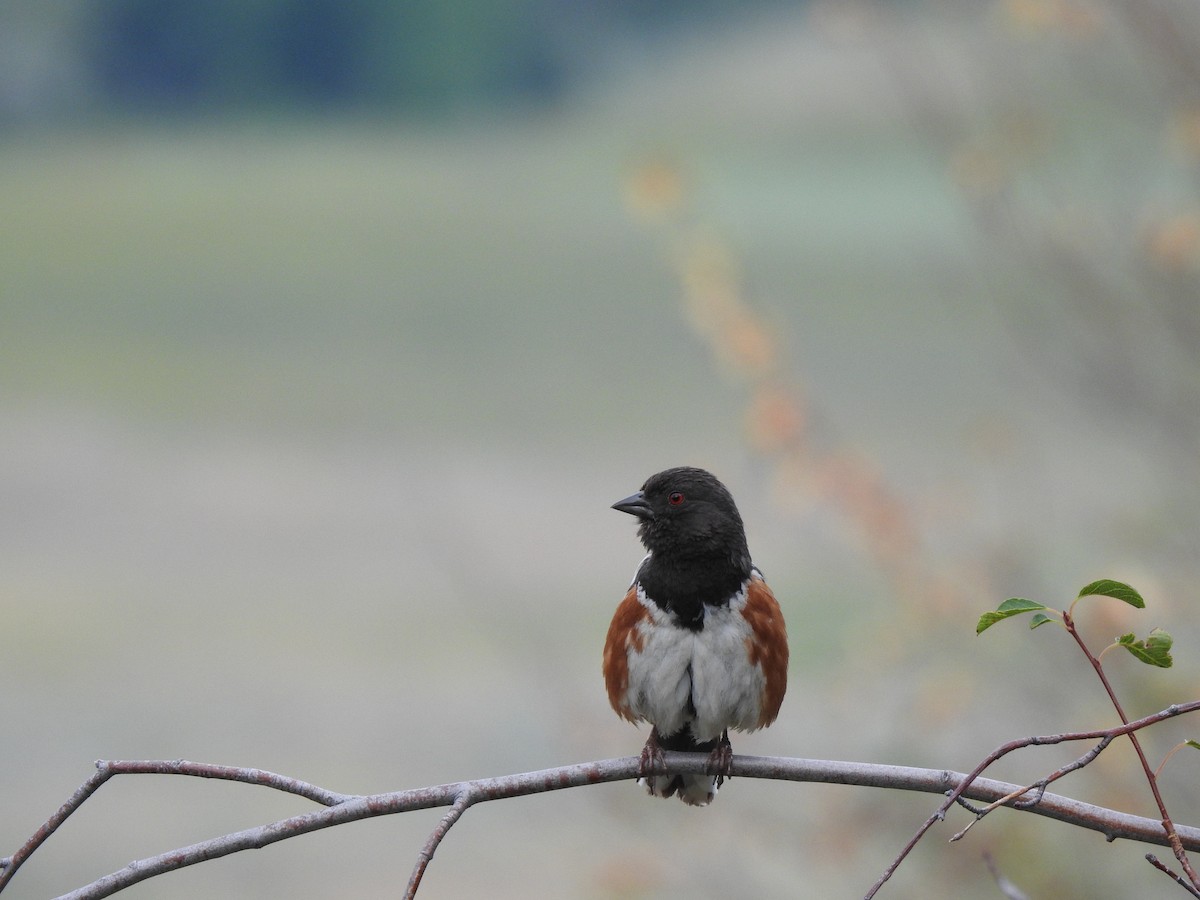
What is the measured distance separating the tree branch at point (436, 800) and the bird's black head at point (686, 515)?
0.76 metres

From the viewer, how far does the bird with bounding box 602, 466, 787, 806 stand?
86.5 inches

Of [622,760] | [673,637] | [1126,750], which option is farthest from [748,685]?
[1126,750]

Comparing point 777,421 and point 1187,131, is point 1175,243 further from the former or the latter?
point 777,421

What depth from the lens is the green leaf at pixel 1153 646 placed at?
48.5 inches

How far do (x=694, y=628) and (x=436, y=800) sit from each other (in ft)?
2.84

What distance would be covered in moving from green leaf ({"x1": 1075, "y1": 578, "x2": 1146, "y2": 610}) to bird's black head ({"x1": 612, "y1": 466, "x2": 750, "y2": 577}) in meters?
1.04

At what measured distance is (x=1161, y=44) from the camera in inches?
134

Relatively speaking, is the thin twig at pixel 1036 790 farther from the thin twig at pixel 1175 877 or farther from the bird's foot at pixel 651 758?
the bird's foot at pixel 651 758

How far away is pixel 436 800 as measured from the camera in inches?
55.3

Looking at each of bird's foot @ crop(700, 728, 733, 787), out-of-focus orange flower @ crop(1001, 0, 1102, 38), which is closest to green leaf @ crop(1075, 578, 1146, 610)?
bird's foot @ crop(700, 728, 733, 787)

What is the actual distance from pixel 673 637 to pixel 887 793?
2378 mm

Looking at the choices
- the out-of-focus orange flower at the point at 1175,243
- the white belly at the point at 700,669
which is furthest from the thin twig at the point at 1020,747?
the out-of-focus orange flower at the point at 1175,243

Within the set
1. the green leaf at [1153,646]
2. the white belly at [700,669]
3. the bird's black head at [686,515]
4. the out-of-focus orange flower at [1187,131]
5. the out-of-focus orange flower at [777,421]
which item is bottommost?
the green leaf at [1153,646]

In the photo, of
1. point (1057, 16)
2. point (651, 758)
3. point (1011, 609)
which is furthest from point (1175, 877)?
point (1057, 16)
